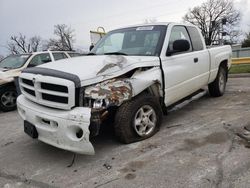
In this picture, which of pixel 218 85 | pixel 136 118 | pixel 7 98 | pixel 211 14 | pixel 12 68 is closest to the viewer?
pixel 136 118

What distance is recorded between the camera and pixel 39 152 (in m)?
4.32

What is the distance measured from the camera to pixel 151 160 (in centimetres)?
368

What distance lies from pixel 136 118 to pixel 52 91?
1.28 metres

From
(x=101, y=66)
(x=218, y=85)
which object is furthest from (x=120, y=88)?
(x=218, y=85)

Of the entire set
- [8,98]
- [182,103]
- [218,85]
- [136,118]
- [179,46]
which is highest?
[179,46]

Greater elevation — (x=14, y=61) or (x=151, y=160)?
(x=14, y=61)

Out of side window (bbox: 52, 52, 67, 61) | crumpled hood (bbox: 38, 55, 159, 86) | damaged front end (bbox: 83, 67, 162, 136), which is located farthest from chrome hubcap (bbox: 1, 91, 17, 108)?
damaged front end (bbox: 83, 67, 162, 136)

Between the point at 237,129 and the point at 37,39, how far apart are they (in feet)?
240

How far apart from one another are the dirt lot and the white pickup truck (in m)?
0.31

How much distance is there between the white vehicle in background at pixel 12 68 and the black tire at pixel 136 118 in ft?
15.7

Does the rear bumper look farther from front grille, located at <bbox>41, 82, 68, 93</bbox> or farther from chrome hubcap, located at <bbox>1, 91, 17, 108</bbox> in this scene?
chrome hubcap, located at <bbox>1, 91, 17, 108</bbox>

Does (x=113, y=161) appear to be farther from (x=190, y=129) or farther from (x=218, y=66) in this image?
(x=218, y=66)

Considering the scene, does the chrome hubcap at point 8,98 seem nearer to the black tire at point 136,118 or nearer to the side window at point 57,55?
the side window at point 57,55

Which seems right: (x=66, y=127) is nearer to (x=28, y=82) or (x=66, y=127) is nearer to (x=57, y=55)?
(x=28, y=82)
